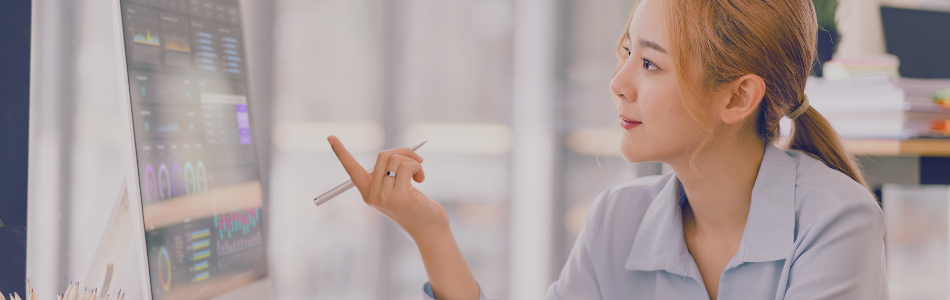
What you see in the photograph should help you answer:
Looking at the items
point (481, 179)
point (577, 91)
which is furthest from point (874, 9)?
point (481, 179)

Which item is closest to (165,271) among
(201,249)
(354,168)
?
(201,249)

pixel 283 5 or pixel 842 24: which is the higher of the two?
pixel 283 5

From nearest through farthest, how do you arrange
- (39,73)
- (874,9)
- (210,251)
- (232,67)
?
1. (210,251)
2. (232,67)
3. (874,9)
4. (39,73)

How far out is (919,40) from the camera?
1.14 m

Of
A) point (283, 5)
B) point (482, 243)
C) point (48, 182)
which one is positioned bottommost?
point (482, 243)

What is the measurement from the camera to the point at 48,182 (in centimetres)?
162

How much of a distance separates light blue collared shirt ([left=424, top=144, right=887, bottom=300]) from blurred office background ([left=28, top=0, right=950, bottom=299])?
0.74 m

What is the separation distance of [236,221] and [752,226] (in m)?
0.78

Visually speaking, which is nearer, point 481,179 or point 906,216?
point 906,216

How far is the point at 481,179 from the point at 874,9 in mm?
1097

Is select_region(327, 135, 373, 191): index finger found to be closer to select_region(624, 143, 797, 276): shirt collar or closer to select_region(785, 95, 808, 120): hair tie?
select_region(624, 143, 797, 276): shirt collar

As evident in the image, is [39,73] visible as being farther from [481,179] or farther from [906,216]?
[906,216]

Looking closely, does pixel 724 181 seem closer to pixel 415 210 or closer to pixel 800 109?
pixel 800 109

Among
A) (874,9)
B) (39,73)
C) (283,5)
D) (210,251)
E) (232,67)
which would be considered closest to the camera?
(210,251)
